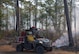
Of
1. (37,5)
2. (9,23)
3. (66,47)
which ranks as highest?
(37,5)

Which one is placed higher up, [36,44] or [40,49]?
[36,44]

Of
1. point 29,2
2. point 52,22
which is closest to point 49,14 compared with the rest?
point 52,22

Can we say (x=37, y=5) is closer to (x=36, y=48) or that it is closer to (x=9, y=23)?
(x=9, y=23)

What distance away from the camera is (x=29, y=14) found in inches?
915

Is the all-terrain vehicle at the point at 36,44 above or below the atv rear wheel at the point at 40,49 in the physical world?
above

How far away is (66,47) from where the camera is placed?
53.6 feet

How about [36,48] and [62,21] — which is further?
[62,21]

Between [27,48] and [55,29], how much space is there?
6323 millimetres

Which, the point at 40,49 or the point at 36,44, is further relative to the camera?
the point at 36,44

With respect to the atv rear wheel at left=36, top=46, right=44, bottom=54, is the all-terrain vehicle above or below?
above

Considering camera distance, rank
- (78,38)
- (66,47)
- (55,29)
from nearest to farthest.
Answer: (66,47)
(78,38)
(55,29)

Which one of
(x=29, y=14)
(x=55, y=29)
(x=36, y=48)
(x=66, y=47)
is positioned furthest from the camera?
(x=29, y=14)

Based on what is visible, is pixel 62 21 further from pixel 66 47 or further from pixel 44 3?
pixel 66 47

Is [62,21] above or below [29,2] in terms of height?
below
